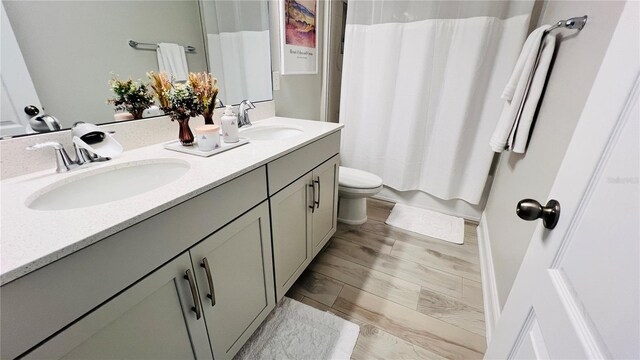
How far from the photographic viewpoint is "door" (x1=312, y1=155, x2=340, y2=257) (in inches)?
Answer: 59.6

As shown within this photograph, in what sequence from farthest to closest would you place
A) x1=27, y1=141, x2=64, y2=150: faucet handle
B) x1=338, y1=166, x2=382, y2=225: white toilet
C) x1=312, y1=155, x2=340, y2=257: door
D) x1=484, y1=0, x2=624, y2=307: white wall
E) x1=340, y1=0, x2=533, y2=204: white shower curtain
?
x1=338, y1=166, x2=382, y2=225: white toilet → x1=340, y1=0, x2=533, y2=204: white shower curtain → x1=312, y1=155, x2=340, y2=257: door → x1=484, y1=0, x2=624, y2=307: white wall → x1=27, y1=141, x2=64, y2=150: faucet handle

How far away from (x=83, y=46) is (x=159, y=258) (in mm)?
842

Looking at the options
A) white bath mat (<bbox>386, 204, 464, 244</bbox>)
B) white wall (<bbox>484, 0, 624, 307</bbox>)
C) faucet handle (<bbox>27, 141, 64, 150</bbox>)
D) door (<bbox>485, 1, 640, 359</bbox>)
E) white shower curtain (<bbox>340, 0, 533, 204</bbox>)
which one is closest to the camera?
door (<bbox>485, 1, 640, 359</bbox>)

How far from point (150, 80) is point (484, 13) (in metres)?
2.02

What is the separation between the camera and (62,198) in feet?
2.69

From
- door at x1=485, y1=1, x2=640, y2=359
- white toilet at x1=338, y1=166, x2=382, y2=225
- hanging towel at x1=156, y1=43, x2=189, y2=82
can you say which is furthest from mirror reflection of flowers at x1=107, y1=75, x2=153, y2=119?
door at x1=485, y1=1, x2=640, y2=359

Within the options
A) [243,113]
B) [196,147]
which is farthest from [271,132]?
[196,147]

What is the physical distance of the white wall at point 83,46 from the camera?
2.79 feet

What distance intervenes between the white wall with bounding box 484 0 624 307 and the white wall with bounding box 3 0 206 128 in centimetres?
164

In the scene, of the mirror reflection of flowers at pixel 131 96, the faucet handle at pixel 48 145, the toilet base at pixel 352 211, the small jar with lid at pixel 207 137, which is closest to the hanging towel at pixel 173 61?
the mirror reflection of flowers at pixel 131 96

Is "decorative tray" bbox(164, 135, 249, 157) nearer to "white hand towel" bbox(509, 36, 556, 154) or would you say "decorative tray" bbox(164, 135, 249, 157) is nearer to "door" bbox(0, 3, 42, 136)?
"door" bbox(0, 3, 42, 136)

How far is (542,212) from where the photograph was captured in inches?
22.5

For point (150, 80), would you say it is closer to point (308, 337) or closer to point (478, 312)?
point (308, 337)

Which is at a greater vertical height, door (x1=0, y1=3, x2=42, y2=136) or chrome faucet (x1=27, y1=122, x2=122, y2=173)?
door (x1=0, y1=3, x2=42, y2=136)
